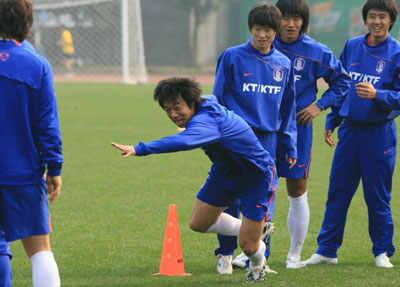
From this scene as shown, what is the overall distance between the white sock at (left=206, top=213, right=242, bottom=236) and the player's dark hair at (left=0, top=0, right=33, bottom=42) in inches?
77.6

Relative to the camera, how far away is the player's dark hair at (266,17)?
16.3 ft

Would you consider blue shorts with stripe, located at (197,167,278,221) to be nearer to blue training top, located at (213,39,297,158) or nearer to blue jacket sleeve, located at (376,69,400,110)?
blue training top, located at (213,39,297,158)

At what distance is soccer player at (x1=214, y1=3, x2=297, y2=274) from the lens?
5035 mm

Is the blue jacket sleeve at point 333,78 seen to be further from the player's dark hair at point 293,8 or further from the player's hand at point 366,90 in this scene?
the player's dark hair at point 293,8

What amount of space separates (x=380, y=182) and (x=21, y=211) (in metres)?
2.95

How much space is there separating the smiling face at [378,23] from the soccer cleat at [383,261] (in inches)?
64.5

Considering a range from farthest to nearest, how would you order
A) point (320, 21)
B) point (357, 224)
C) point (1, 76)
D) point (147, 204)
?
point (320, 21) → point (147, 204) → point (357, 224) → point (1, 76)

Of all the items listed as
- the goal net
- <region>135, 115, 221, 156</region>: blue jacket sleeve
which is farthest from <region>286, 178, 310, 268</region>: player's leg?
the goal net

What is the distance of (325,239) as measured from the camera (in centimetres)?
584

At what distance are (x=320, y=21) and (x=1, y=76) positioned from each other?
30026 millimetres

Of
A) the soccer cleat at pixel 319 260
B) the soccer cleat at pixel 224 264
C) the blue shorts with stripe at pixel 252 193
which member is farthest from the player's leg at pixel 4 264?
the soccer cleat at pixel 319 260

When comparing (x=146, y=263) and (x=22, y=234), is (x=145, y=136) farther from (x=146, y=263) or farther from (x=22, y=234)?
(x=22, y=234)

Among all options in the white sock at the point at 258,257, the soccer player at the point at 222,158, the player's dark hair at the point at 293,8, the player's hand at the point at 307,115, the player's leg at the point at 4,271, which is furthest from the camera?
the player's hand at the point at 307,115

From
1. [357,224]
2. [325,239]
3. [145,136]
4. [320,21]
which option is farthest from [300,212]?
[320,21]
